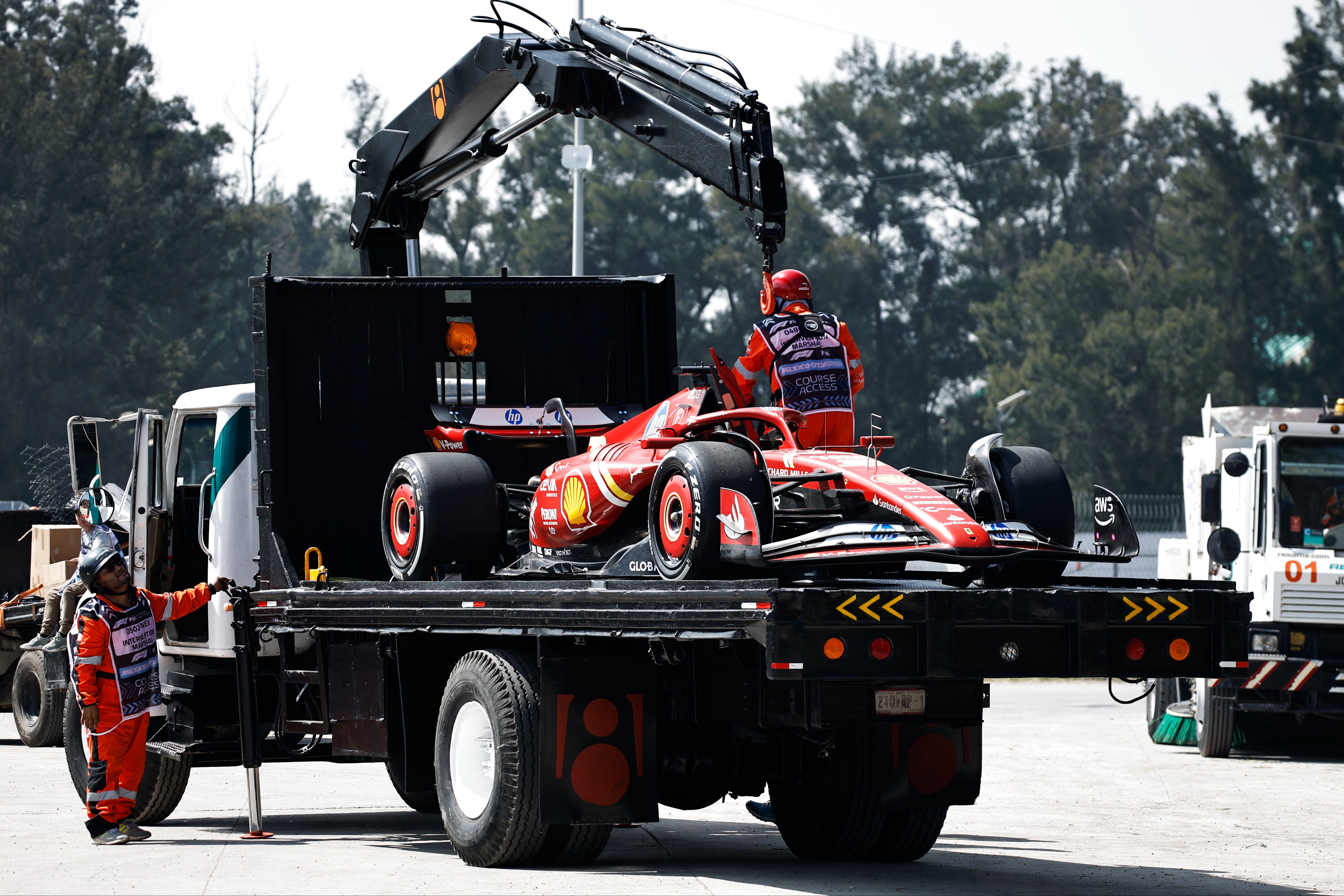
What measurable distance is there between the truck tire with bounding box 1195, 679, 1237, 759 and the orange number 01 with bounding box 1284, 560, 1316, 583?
110 cm

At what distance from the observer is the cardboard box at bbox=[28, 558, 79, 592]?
17922 mm

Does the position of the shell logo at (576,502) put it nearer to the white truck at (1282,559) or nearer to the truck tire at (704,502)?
the truck tire at (704,502)

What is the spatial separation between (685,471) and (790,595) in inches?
41.1

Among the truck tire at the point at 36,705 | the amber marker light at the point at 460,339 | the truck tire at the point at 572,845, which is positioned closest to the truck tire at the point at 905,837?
the truck tire at the point at 572,845

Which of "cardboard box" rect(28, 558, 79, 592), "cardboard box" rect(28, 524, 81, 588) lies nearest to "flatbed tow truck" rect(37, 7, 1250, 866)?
"cardboard box" rect(28, 558, 79, 592)

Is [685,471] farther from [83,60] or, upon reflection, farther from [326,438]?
[83,60]

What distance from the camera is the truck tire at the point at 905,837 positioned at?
32.4 ft

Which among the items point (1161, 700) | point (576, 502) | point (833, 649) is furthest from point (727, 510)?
point (1161, 700)

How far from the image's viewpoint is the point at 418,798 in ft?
38.3

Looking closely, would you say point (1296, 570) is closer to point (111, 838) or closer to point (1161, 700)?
point (1161, 700)

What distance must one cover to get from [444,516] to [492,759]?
51.5 inches

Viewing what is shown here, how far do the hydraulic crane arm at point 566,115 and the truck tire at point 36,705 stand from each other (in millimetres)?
5752

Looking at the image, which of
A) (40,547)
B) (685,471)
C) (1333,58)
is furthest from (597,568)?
(1333,58)

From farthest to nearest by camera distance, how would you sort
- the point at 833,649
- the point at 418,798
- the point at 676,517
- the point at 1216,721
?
the point at 1216,721, the point at 418,798, the point at 676,517, the point at 833,649
